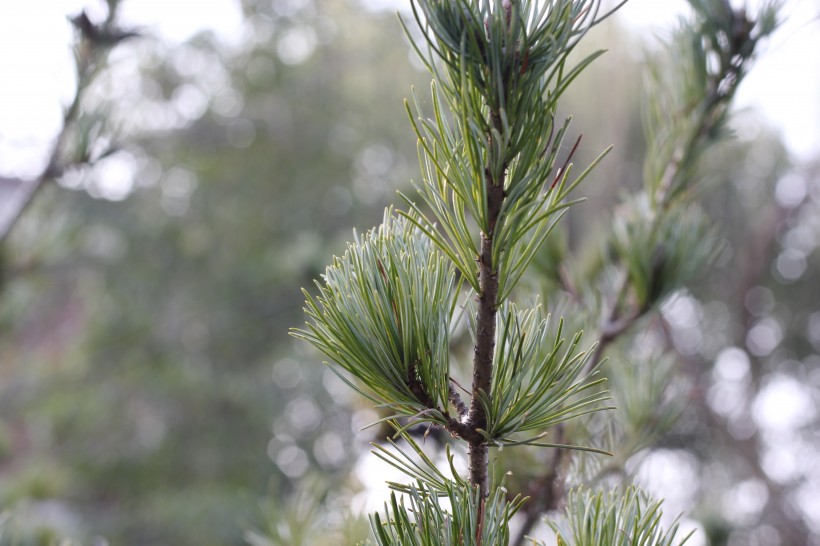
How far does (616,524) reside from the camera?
391mm

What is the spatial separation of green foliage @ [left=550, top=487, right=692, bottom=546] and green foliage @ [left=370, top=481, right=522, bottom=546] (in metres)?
0.05

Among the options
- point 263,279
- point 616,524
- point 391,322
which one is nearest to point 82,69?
point 391,322

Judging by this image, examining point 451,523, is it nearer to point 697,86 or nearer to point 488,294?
point 488,294

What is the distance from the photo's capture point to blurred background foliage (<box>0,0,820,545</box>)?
3412mm

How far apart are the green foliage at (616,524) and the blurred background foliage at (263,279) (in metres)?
2.85

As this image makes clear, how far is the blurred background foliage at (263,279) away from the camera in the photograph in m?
3.41

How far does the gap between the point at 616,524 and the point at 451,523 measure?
0.10m

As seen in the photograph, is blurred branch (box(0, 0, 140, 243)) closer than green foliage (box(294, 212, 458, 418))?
No

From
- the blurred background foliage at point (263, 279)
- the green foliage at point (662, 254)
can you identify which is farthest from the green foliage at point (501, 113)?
the blurred background foliage at point (263, 279)

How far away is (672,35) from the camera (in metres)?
0.72

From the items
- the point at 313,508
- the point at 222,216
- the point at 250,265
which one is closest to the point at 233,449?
the point at 250,265

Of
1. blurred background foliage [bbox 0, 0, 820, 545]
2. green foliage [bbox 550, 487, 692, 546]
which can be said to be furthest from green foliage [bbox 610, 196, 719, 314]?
blurred background foliage [bbox 0, 0, 820, 545]

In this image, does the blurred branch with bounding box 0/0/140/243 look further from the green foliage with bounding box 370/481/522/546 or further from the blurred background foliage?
the blurred background foliage

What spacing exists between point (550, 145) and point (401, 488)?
0.21 metres
